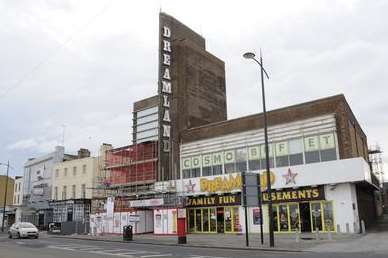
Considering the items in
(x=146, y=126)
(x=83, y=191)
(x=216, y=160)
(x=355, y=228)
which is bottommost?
(x=355, y=228)

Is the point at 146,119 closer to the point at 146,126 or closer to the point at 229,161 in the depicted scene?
the point at 146,126

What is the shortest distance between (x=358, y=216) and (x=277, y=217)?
18.9 ft

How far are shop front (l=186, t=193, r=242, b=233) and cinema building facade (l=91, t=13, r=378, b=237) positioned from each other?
3.3 inches

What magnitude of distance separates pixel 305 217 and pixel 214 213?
8.41 meters

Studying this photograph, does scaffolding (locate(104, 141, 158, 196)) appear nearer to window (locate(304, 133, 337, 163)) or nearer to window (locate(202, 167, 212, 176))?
window (locate(202, 167, 212, 176))

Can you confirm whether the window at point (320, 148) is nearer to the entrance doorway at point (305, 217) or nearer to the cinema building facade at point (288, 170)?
the cinema building facade at point (288, 170)

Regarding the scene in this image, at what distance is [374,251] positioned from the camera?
18250mm

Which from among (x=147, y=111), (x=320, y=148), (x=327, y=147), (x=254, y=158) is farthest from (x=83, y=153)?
(x=327, y=147)

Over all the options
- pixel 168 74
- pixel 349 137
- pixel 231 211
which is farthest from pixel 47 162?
pixel 349 137

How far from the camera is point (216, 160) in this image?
38656 mm

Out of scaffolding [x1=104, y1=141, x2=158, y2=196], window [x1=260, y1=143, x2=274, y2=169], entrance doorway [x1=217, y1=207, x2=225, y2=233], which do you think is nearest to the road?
window [x1=260, y1=143, x2=274, y2=169]

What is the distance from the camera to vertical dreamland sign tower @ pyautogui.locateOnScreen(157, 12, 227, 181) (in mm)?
42656

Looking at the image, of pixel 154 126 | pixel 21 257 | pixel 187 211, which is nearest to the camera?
pixel 21 257

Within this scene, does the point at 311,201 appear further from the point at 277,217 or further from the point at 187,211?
the point at 187,211
